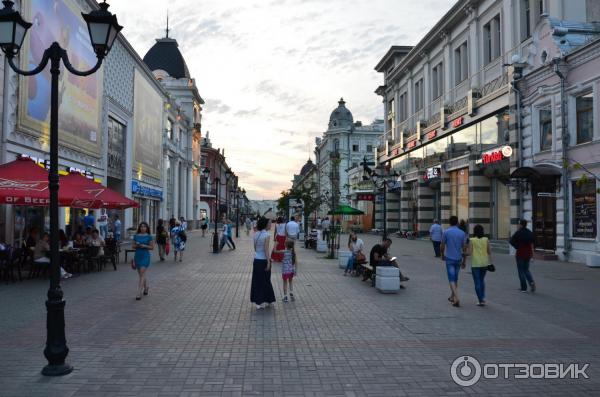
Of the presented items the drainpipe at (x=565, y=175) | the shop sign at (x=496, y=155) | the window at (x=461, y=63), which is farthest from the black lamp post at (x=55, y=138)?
the window at (x=461, y=63)

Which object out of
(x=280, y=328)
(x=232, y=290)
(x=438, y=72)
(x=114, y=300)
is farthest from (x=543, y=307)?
(x=438, y=72)

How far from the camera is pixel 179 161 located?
5600 cm

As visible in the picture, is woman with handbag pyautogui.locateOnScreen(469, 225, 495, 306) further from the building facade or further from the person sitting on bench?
the building facade

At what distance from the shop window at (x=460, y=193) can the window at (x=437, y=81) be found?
6574 mm

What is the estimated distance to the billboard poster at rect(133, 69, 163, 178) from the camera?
36044 mm

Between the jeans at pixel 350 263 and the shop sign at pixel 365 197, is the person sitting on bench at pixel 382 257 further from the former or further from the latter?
the shop sign at pixel 365 197

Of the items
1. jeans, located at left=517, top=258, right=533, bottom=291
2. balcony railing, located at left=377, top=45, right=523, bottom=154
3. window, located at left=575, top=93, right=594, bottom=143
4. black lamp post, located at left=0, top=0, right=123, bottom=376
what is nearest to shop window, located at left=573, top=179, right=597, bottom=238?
window, located at left=575, top=93, right=594, bottom=143

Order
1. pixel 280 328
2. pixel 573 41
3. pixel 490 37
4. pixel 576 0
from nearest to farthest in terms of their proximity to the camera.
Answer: pixel 280 328
pixel 573 41
pixel 576 0
pixel 490 37

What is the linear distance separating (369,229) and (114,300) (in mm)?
47874

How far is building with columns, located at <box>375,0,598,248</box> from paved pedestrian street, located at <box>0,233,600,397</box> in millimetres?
8563

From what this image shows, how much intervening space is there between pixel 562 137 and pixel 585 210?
297cm

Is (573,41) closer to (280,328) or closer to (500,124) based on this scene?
(500,124)

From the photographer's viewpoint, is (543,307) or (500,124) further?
(500,124)

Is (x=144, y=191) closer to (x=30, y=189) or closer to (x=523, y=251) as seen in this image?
(x=30, y=189)
